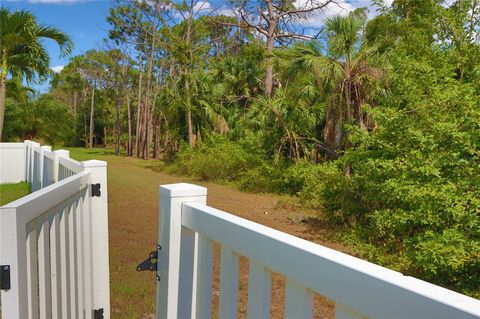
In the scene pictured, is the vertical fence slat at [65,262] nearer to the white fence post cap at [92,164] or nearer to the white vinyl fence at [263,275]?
the white vinyl fence at [263,275]

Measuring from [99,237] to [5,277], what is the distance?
168 cm

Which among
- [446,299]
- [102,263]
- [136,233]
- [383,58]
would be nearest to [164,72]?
[383,58]

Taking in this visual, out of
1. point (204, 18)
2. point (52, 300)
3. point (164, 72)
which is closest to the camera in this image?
point (52, 300)

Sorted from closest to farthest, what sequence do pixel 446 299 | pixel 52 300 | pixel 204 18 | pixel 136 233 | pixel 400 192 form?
1. pixel 446 299
2. pixel 52 300
3. pixel 400 192
4. pixel 136 233
5. pixel 204 18

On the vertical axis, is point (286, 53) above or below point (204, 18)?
below

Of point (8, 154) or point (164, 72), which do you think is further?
point (164, 72)

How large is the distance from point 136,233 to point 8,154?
248 inches

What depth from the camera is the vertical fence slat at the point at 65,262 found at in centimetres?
209

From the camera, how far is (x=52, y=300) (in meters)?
1.99

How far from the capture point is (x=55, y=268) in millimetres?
1986

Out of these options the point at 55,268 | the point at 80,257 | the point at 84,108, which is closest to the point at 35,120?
the point at 84,108

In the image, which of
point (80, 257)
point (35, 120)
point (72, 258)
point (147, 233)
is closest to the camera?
point (72, 258)

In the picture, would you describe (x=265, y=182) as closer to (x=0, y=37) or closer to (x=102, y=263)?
(x=0, y=37)

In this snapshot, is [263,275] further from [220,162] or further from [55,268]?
[220,162]
